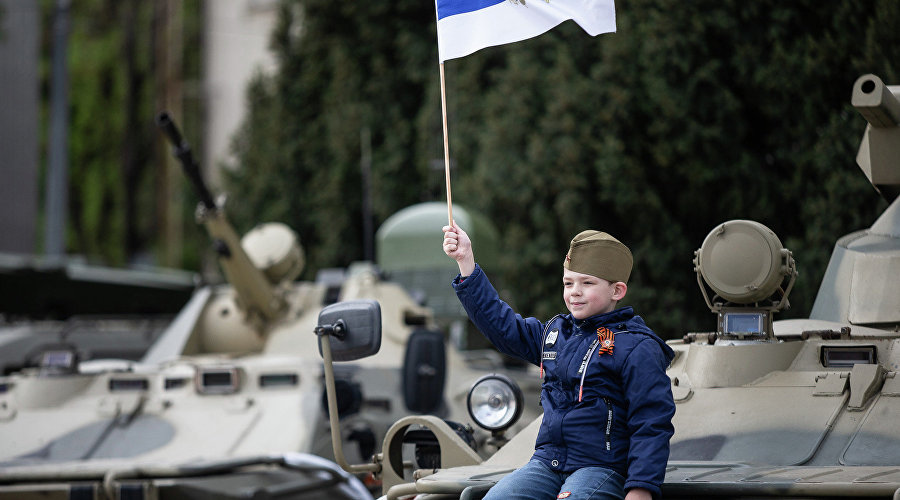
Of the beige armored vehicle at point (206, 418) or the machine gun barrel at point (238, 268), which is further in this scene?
the machine gun barrel at point (238, 268)

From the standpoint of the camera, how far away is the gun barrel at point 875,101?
16.0ft

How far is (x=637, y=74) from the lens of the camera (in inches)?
456

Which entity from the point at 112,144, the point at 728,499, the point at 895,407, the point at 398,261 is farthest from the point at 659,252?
the point at 112,144

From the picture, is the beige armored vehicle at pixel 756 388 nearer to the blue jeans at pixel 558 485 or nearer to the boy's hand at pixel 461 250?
the blue jeans at pixel 558 485

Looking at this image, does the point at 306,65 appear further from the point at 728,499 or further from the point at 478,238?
the point at 728,499

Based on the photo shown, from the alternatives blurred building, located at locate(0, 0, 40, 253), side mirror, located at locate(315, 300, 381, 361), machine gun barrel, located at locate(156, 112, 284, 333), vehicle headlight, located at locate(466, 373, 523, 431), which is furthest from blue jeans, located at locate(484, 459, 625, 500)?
blurred building, located at locate(0, 0, 40, 253)

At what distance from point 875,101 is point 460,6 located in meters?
1.60

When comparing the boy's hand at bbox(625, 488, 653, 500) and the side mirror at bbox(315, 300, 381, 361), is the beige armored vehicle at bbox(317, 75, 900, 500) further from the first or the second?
the boy's hand at bbox(625, 488, 653, 500)

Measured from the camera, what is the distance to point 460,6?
5.03 meters

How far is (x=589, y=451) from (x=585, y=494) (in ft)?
0.60

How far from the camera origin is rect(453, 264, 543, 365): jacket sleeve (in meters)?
4.13

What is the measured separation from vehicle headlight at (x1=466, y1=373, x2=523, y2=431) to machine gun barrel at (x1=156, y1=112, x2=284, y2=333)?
5.74 metres

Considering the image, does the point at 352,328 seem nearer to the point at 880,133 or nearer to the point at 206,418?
the point at 880,133

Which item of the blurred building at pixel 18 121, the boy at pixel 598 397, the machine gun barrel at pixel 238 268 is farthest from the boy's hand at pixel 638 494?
the blurred building at pixel 18 121
